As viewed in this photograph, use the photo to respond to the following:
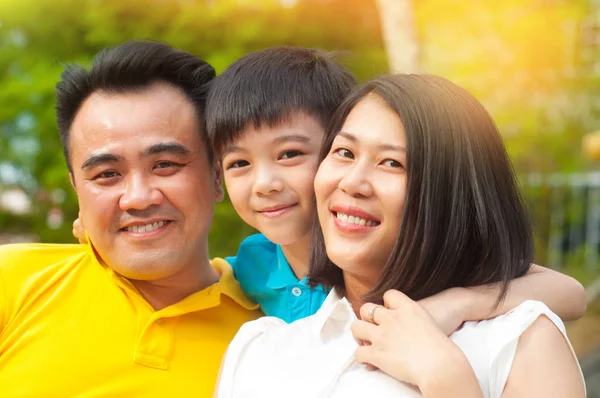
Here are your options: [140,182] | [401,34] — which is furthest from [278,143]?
[401,34]

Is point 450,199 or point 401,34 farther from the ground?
point 401,34

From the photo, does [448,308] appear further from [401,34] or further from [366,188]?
[401,34]

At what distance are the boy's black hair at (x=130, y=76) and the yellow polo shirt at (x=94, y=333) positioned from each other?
1.35 ft

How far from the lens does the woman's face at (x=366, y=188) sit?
201 centimetres

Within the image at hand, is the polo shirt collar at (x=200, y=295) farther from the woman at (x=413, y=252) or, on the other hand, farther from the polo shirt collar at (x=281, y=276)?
the woman at (x=413, y=252)

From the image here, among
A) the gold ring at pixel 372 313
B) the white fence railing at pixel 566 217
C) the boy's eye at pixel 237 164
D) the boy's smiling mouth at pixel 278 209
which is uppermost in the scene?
the boy's eye at pixel 237 164

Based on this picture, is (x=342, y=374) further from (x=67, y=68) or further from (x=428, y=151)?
(x=67, y=68)

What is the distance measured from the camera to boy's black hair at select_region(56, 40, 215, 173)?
2570 mm

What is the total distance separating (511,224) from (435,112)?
15.4 inches

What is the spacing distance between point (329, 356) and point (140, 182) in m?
0.87

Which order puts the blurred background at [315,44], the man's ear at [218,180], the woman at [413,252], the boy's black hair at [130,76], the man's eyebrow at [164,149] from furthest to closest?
1. the blurred background at [315,44]
2. the man's ear at [218,180]
3. the boy's black hair at [130,76]
4. the man's eyebrow at [164,149]
5. the woman at [413,252]

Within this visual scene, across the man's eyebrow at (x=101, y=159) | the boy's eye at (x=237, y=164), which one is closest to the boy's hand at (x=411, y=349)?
the boy's eye at (x=237, y=164)

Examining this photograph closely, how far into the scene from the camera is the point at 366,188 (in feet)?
6.60

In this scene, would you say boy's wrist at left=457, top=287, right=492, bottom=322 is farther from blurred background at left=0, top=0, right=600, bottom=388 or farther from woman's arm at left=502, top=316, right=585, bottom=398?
blurred background at left=0, top=0, right=600, bottom=388
